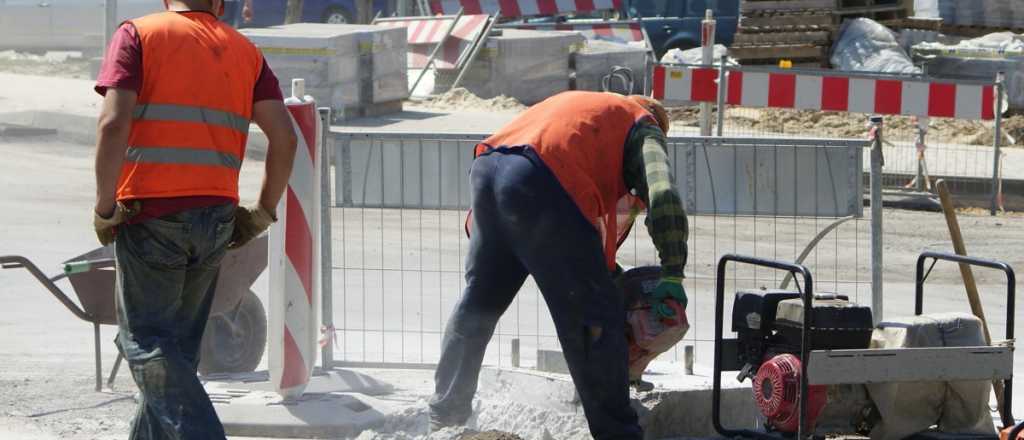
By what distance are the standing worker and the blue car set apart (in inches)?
892

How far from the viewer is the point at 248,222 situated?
5086 mm


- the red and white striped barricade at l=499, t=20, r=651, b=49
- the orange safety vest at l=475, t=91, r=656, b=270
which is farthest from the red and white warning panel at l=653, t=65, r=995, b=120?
the red and white striped barricade at l=499, t=20, r=651, b=49

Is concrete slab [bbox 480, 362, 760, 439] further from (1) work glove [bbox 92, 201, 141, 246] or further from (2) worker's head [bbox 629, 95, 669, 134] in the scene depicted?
(1) work glove [bbox 92, 201, 141, 246]

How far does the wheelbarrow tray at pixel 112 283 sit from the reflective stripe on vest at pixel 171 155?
175cm

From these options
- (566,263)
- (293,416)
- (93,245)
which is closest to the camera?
(566,263)

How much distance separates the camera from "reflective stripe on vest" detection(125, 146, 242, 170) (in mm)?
4742

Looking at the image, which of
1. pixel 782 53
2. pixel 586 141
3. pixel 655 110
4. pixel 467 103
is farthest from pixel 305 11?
pixel 586 141

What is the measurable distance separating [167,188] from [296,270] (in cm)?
176

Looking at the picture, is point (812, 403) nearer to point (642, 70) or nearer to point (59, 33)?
point (642, 70)

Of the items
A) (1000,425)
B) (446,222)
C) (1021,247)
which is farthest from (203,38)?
(1021,247)

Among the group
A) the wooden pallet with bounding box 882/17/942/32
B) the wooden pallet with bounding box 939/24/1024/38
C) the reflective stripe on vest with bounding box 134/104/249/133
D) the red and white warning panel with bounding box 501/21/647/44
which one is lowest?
the red and white warning panel with bounding box 501/21/647/44

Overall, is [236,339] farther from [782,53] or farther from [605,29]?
[605,29]

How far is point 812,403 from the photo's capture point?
5.32m

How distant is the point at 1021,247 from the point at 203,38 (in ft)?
30.1
